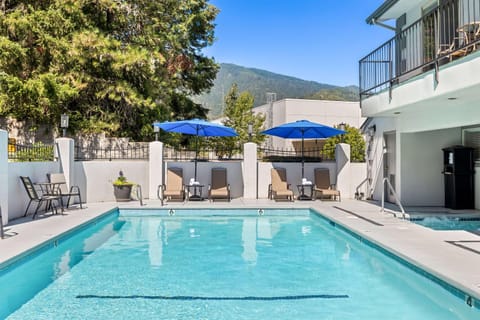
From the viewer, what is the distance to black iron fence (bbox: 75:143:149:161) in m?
15.0

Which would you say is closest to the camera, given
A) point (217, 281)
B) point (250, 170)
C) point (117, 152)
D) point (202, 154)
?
point (217, 281)

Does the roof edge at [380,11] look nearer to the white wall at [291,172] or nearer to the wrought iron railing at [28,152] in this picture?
the white wall at [291,172]

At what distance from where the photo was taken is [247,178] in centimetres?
1516

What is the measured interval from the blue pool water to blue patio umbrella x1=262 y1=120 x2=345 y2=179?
5.47m

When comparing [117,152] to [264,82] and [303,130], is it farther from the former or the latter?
[264,82]

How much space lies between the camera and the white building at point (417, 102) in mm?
8375

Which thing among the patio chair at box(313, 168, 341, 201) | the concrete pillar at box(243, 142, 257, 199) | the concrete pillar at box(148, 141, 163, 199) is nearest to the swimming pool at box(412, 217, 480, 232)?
the patio chair at box(313, 168, 341, 201)

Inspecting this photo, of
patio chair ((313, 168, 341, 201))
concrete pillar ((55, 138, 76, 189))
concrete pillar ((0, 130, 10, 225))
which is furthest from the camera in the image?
patio chair ((313, 168, 341, 201))

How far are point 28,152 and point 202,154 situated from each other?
23.1 feet

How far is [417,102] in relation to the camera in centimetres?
856

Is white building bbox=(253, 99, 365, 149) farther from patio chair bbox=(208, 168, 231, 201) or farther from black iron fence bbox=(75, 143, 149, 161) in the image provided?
black iron fence bbox=(75, 143, 149, 161)

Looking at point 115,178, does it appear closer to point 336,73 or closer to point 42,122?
point 42,122

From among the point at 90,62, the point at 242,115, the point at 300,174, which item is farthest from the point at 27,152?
the point at 242,115

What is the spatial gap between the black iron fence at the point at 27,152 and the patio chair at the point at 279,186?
24.2 feet
